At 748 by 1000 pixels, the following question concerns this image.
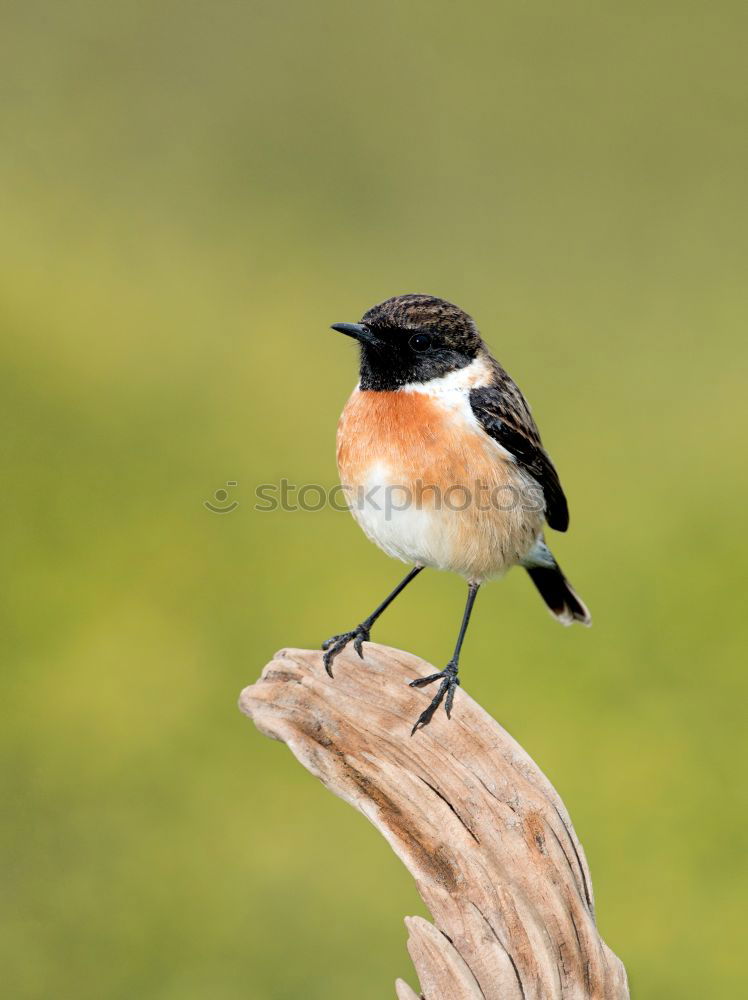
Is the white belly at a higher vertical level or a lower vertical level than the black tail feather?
lower

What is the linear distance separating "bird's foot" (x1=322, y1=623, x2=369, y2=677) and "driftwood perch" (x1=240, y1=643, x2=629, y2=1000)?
4cm

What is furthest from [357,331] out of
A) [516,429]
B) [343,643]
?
[343,643]

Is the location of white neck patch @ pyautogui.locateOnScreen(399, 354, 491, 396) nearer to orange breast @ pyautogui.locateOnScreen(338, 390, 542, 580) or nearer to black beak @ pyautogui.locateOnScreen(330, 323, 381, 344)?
orange breast @ pyautogui.locateOnScreen(338, 390, 542, 580)

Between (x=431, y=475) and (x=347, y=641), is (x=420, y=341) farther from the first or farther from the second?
(x=347, y=641)

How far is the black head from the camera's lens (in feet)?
15.9

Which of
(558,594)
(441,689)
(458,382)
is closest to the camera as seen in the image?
(441,689)

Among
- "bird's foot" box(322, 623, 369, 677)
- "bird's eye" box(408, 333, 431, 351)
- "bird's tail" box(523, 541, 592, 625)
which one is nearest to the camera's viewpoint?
"bird's eye" box(408, 333, 431, 351)

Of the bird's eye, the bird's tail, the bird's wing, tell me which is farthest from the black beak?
the bird's tail

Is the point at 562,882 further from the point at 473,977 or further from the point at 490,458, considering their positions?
the point at 490,458

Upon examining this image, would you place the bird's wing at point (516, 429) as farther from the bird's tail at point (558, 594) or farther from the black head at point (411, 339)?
the bird's tail at point (558, 594)

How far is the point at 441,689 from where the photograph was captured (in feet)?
16.0

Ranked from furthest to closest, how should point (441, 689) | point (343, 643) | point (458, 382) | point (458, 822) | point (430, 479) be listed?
point (343, 643) < point (458, 382) < point (441, 689) < point (430, 479) < point (458, 822)

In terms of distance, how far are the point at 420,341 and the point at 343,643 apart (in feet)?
4.52

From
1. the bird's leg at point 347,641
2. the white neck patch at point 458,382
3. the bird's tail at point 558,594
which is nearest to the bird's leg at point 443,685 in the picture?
the bird's leg at point 347,641
